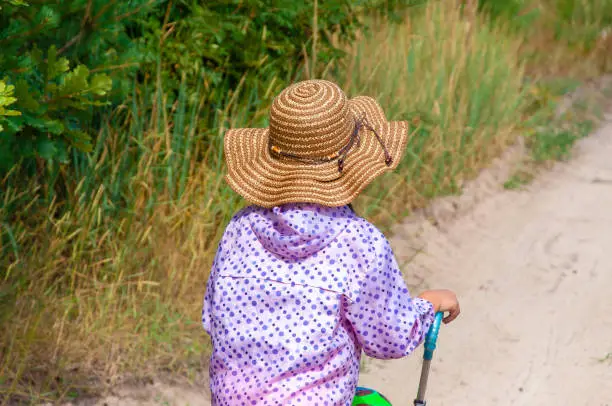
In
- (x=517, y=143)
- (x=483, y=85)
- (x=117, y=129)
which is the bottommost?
(x=517, y=143)

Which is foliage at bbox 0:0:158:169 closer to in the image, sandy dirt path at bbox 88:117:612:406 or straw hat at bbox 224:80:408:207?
straw hat at bbox 224:80:408:207

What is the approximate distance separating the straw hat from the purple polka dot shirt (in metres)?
0.06

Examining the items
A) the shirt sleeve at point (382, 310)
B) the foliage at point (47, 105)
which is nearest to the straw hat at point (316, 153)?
the shirt sleeve at point (382, 310)

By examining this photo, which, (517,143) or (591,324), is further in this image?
(517,143)

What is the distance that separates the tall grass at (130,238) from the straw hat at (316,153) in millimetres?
1670

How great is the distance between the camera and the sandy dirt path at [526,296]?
4.36 metres

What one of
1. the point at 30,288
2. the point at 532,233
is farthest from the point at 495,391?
the point at 30,288

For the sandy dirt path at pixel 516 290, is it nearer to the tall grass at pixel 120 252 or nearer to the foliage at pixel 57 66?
the tall grass at pixel 120 252

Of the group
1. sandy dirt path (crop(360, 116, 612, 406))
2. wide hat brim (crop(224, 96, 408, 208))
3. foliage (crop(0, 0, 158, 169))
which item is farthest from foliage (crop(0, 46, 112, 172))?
sandy dirt path (crop(360, 116, 612, 406))

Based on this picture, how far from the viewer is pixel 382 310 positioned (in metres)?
2.46

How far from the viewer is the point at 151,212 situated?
4559mm

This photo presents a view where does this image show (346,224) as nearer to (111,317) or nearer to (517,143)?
(111,317)

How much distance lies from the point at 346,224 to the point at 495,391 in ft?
7.09

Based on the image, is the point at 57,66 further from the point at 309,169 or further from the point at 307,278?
the point at 307,278
